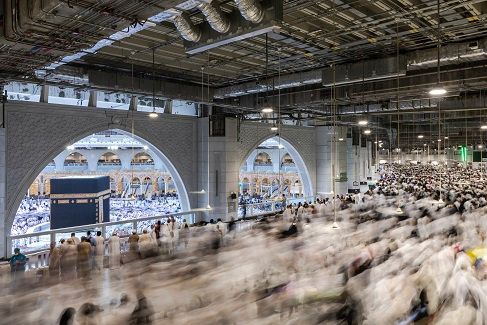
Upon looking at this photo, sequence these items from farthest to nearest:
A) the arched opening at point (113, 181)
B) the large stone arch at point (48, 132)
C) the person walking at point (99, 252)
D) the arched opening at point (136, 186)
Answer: the arched opening at point (136, 186) → the arched opening at point (113, 181) → the large stone arch at point (48, 132) → the person walking at point (99, 252)

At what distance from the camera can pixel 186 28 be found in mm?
5562

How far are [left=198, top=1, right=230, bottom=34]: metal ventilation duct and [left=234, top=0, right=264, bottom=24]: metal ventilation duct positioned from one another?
1.46 feet

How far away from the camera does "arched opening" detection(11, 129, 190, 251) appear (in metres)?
20.8

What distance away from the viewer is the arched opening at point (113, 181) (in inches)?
820

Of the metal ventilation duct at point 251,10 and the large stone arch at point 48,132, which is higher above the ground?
the metal ventilation duct at point 251,10

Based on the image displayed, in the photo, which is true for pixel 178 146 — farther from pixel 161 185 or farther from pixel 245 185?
pixel 245 185

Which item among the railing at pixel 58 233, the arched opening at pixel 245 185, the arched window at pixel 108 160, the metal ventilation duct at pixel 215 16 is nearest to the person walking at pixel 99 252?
the railing at pixel 58 233

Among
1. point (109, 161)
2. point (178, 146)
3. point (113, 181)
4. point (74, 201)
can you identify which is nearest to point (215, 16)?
point (74, 201)

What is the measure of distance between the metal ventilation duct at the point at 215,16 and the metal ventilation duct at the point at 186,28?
583 millimetres

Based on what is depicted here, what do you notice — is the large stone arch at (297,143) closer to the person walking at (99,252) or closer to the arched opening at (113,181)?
the arched opening at (113,181)

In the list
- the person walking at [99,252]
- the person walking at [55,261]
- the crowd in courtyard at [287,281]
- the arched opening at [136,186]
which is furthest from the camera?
the arched opening at [136,186]

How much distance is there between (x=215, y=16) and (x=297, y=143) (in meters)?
13.6

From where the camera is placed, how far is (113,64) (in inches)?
387

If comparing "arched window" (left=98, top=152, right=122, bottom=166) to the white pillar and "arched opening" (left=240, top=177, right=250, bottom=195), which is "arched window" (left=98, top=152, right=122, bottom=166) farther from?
the white pillar
